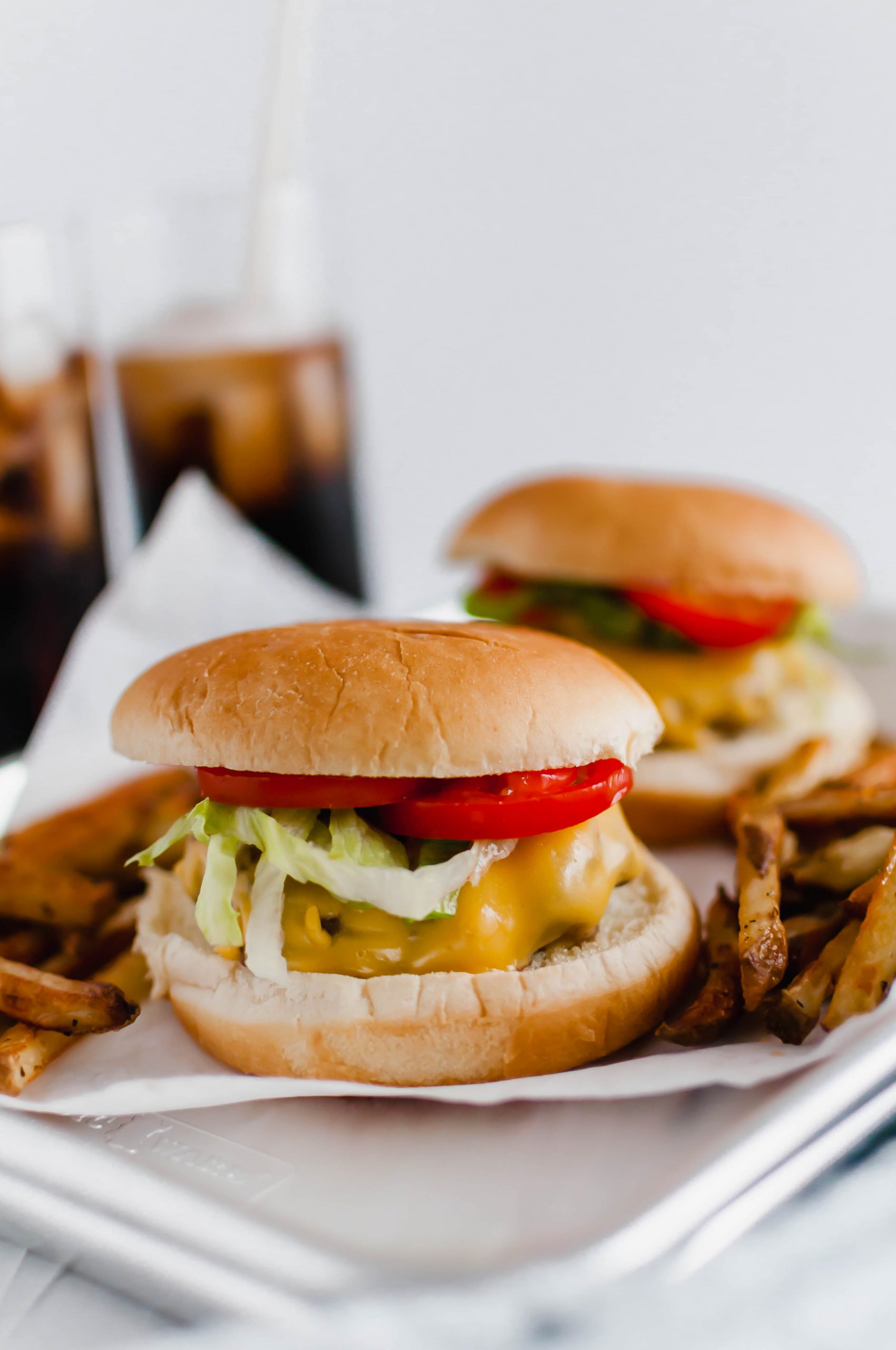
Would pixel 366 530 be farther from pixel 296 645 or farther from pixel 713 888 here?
pixel 296 645

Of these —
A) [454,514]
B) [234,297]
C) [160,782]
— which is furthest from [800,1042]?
[454,514]

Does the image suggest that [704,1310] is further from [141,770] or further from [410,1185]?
[141,770]

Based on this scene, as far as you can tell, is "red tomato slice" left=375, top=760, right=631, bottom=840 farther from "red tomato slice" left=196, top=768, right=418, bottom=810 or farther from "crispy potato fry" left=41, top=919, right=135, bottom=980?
"crispy potato fry" left=41, top=919, right=135, bottom=980

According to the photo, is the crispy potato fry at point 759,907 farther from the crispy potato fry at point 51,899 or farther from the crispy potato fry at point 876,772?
the crispy potato fry at point 51,899

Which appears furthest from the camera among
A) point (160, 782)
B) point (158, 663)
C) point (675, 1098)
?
point (160, 782)

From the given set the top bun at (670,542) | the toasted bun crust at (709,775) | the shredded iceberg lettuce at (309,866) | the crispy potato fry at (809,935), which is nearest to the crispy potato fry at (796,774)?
the toasted bun crust at (709,775)

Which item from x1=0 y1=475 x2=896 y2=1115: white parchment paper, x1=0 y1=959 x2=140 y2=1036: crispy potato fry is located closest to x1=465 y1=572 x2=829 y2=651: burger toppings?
x1=0 y1=475 x2=896 y2=1115: white parchment paper
